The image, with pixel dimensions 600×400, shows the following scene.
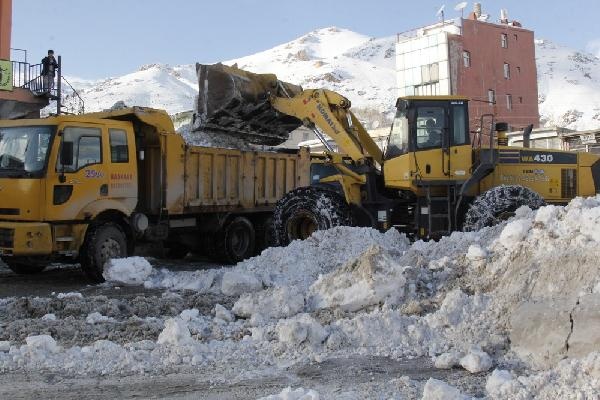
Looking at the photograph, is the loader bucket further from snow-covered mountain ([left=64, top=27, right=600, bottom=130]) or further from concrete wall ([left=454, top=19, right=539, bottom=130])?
snow-covered mountain ([left=64, top=27, right=600, bottom=130])

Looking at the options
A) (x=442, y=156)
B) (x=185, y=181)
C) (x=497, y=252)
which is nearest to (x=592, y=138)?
(x=442, y=156)

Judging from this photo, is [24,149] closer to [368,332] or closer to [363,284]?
[363,284]

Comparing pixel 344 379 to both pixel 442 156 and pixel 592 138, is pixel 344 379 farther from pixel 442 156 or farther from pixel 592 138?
pixel 592 138

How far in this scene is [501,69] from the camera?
44.6 m

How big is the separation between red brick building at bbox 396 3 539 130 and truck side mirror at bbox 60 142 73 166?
34.5 meters

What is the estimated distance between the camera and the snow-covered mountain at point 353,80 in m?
65.5

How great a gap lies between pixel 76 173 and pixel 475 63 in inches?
1468

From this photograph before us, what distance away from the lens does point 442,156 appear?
1044 centimetres

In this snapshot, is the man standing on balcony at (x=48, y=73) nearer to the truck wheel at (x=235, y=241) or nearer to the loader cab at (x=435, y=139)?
the truck wheel at (x=235, y=241)

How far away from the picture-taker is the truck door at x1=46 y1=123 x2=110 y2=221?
9.09 meters

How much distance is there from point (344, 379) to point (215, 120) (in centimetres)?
780

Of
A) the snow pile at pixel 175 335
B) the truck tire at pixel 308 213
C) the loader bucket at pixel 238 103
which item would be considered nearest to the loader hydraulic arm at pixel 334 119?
the loader bucket at pixel 238 103

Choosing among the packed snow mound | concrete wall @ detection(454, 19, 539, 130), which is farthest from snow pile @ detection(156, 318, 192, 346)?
concrete wall @ detection(454, 19, 539, 130)

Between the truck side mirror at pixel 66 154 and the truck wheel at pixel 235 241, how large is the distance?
3.78 m
